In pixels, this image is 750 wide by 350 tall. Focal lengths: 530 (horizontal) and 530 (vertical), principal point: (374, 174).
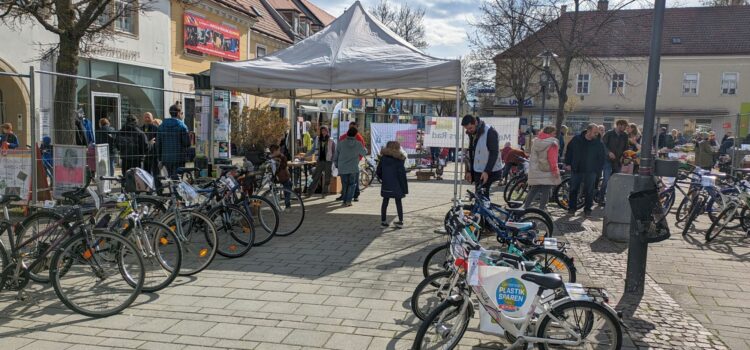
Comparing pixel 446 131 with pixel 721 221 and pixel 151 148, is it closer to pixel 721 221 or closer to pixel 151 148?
pixel 721 221

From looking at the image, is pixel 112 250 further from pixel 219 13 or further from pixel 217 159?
pixel 219 13

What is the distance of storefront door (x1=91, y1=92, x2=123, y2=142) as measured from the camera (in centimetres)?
996

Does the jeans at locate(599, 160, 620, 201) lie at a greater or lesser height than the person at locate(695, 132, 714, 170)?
lesser

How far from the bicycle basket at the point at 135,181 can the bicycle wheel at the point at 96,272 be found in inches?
41.4

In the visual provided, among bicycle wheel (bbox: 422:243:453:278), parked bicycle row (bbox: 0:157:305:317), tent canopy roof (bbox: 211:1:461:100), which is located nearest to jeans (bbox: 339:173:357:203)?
tent canopy roof (bbox: 211:1:461:100)

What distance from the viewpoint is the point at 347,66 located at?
8.29m

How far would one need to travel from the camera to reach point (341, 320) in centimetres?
431

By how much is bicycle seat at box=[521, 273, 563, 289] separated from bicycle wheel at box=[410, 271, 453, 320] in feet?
2.23

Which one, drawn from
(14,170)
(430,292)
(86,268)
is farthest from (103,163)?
(430,292)

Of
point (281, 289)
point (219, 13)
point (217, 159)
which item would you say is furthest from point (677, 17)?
point (281, 289)

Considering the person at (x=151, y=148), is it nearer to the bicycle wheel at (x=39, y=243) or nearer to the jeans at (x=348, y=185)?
the jeans at (x=348, y=185)

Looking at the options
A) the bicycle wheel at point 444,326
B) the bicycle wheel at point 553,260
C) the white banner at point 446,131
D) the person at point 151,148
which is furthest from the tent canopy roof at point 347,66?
the white banner at point 446,131

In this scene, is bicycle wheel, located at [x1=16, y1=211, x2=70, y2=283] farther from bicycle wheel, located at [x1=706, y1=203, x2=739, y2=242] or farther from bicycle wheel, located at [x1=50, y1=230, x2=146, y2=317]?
bicycle wheel, located at [x1=706, y1=203, x2=739, y2=242]

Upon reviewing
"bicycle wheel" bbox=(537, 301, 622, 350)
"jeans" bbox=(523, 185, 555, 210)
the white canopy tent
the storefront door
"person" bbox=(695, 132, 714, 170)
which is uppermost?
the white canopy tent
